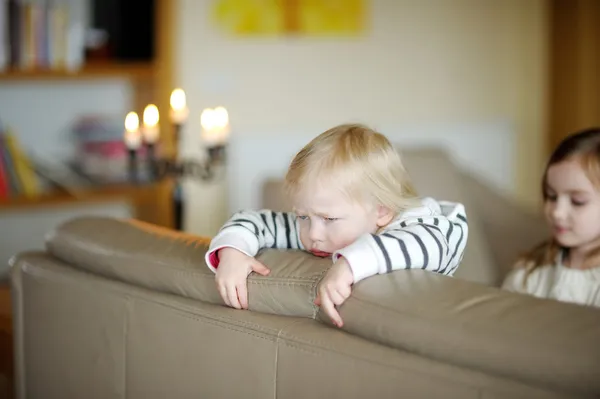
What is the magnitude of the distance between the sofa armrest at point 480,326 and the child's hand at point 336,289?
1 cm

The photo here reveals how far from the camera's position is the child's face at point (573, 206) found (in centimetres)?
200

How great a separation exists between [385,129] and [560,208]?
8.42 feet

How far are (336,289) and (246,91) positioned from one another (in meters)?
2.85

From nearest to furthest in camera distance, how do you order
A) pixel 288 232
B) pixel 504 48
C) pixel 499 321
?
pixel 499 321, pixel 288 232, pixel 504 48

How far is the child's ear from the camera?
1.65 meters

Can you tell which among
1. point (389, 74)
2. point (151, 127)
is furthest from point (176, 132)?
point (389, 74)

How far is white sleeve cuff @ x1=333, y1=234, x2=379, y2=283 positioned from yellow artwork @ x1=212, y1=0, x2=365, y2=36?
2.81 metres

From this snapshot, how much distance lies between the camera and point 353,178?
1.58 meters

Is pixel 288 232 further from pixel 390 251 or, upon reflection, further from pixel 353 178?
pixel 390 251

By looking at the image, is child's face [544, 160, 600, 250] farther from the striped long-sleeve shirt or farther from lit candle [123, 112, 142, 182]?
lit candle [123, 112, 142, 182]

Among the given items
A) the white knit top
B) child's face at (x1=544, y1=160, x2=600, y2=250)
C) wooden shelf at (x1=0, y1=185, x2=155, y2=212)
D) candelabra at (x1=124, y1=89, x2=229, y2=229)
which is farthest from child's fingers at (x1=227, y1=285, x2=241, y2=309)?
wooden shelf at (x1=0, y1=185, x2=155, y2=212)

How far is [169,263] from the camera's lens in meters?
1.72

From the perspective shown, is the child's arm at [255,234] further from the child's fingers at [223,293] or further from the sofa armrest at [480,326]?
the sofa armrest at [480,326]

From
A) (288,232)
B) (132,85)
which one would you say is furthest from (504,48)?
(288,232)
